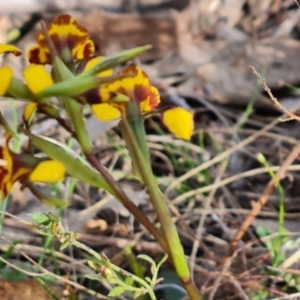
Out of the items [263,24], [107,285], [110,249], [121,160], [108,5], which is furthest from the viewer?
Result: [263,24]

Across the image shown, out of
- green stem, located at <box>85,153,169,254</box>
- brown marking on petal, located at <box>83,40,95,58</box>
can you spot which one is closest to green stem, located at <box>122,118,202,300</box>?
green stem, located at <box>85,153,169,254</box>

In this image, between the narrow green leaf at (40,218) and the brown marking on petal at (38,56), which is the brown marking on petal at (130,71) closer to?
the brown marking on petal at (38,56)

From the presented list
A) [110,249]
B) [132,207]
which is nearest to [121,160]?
[110,249]

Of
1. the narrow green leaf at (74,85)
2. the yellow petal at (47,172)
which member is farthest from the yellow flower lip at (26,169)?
the narrow green leaf at (74,85)

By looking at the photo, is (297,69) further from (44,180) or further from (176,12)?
(44,180)

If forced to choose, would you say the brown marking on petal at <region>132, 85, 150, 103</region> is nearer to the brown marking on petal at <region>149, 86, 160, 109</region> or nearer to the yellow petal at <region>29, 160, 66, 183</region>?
the brown marking on petal at <region>149, 86, 160, 109</region>

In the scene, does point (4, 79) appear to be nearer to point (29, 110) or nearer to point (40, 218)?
point (29, 110)
